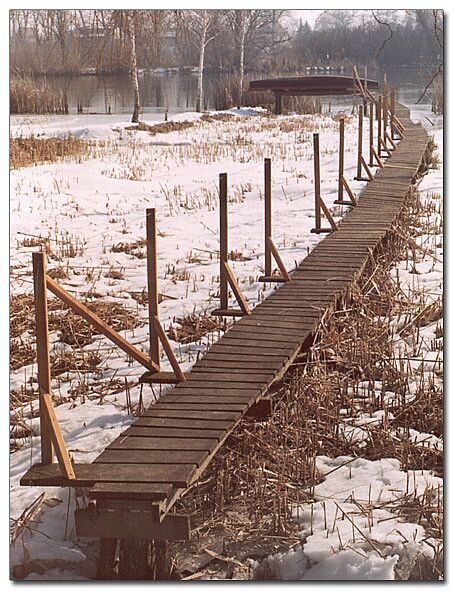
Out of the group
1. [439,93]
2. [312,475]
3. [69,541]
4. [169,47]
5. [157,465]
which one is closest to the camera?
[157,465]

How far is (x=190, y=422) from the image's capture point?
4043 millimetres

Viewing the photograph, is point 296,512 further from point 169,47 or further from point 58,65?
point 169,47

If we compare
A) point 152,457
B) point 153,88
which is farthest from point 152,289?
point 153,88

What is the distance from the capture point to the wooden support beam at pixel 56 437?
137 inches

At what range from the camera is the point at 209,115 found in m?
20.2

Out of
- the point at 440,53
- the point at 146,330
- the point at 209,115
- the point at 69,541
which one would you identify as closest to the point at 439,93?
the point at 440,53

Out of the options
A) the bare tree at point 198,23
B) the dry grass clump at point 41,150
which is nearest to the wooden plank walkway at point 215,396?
the bare tree at point 198,23

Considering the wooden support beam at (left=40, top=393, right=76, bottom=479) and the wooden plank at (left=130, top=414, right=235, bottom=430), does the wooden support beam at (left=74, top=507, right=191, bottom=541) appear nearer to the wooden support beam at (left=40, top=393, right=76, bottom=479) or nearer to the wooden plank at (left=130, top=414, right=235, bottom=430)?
the wooden support beam at (left=40, top=393, right=76, bottom=479)

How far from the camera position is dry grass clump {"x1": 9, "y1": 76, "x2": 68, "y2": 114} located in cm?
650

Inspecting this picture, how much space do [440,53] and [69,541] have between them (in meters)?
3.12

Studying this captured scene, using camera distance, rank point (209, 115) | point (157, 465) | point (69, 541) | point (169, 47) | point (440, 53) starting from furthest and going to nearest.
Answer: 1. point (209, 115)
2. point (169, 47)
3. point (440, 53)
4. point (69, 541)
5. point (157, 465)

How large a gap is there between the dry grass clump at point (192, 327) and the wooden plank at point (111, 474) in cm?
253

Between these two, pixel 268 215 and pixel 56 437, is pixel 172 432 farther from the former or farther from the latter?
pixel 268 215

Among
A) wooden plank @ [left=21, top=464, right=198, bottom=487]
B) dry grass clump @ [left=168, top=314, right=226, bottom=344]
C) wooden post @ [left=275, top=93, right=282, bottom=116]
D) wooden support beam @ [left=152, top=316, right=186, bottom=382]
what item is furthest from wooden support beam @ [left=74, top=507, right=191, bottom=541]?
wooden post @ [left=275, top=93, right=282, bottom=116]
